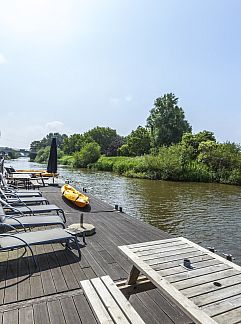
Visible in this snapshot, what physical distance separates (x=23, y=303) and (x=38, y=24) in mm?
7224

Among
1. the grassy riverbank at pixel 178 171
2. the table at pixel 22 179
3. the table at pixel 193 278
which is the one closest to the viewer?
the table at pixel 193 278

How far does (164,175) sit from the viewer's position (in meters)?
21.8

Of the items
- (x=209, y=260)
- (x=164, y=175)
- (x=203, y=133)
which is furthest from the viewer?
(x=203, y=133)

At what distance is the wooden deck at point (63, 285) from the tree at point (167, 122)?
32.1 m

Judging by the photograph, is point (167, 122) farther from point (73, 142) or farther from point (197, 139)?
point (73, 142)

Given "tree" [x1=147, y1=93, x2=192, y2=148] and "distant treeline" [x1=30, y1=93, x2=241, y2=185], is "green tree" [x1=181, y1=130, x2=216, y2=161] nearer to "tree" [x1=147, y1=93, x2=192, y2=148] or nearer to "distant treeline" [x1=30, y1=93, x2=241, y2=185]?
"distant treeline" [x1=30, y1=93, x2=241, y2=185]

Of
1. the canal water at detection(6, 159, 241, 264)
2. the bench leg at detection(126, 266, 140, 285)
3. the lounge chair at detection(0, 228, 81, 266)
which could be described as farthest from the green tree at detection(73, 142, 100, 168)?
the bench leg at detection(126, 266, 140, 285)

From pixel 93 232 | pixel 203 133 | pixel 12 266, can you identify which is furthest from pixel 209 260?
pixel 203 133

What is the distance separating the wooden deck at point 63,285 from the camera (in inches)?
90.2

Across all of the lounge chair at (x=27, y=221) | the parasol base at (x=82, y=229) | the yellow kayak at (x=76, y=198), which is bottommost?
the parasol base at (x=82, y=229)

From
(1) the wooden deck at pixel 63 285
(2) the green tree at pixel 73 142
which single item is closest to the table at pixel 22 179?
(1) the wooden deck at pixel 63 285

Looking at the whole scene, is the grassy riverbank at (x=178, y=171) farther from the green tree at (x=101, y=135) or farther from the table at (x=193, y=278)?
the green tree at (x=101, y=135)

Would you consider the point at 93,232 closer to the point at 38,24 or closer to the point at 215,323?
the point at 215,323

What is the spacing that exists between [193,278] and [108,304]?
666mm
